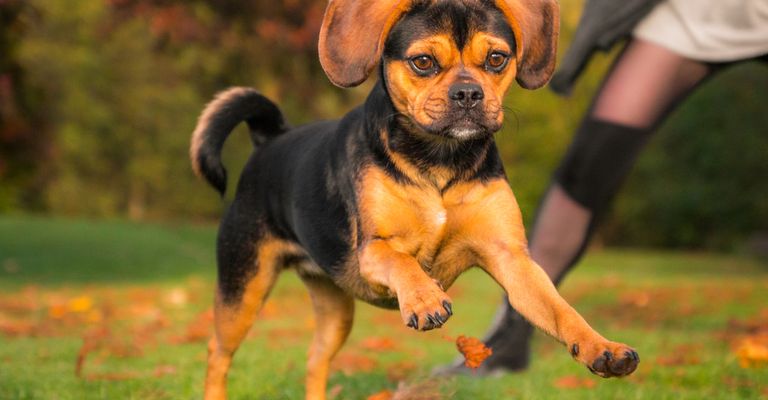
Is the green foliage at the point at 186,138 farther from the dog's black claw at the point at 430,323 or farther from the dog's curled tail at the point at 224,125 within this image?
the dog's black claw at the point at 430,323

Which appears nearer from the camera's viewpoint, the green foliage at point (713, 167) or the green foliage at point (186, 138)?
the green foliage at point (186, 138)

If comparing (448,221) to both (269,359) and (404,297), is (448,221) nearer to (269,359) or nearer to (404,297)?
(404,297)

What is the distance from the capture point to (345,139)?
13.8 feet

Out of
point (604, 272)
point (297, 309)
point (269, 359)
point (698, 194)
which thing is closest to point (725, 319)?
point (297, 309)

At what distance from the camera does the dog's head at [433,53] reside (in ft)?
11.7

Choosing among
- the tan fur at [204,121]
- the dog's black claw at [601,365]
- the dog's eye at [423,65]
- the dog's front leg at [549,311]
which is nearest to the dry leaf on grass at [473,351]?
the dog's front leg at [549,311]

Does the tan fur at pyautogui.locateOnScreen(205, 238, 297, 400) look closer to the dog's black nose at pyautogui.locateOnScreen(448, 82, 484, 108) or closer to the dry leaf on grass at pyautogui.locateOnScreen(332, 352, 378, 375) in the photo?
the dog's black nose at pyautogui.locateOnScreen(448, 82, 484, 108)

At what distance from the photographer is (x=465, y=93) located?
3510mm

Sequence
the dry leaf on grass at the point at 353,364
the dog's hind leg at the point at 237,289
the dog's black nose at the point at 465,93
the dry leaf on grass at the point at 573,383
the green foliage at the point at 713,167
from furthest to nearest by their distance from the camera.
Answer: the green foliage at the point at 713,167 < the dry leaf on grass at the point at 353,364 < the dry leaf on grass at the point at 573,383 < the dog's hind leg at the point at 237,289 < the dog's black nose at the point at 465,93

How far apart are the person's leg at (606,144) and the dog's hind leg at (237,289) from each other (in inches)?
57.6

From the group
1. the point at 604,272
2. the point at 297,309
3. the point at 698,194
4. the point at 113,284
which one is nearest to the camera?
the point at 297,309

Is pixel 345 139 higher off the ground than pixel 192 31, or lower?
higher

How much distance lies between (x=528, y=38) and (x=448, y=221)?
82 cm

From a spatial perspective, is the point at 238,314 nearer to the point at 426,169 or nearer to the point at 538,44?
the point at 426,169
